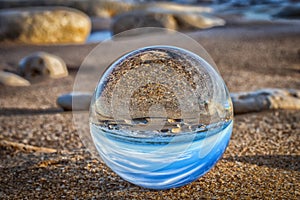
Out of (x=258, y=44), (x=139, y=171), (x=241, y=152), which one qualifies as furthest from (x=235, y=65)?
(x=139, y=171)

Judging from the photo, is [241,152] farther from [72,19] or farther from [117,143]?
[72,19]

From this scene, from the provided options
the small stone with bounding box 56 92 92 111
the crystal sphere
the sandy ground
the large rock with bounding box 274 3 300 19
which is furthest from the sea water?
the large rock with bounding box 274 3 300 19

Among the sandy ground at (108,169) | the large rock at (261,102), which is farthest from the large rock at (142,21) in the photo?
the large rock at (261,102)

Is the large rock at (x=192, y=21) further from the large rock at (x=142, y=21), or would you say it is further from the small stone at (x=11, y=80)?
the small stone at (x=11, y=80)

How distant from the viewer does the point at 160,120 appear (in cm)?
225

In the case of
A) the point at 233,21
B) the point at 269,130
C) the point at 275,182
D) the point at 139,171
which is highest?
the point at 139,171

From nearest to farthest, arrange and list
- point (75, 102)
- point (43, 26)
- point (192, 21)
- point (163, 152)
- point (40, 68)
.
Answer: point (163, 152), point (75, 102), point (40, 68), point (43, 26), point (192, 21)

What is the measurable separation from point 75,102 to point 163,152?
10.2 ft

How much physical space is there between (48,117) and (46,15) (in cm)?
662

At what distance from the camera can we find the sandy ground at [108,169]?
101 inches

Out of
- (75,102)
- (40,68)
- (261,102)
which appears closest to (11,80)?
(40,68)

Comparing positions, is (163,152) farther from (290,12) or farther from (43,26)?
(290,12)

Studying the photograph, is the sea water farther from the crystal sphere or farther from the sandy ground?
the sandy ground

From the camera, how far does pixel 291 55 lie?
27.8 ft
